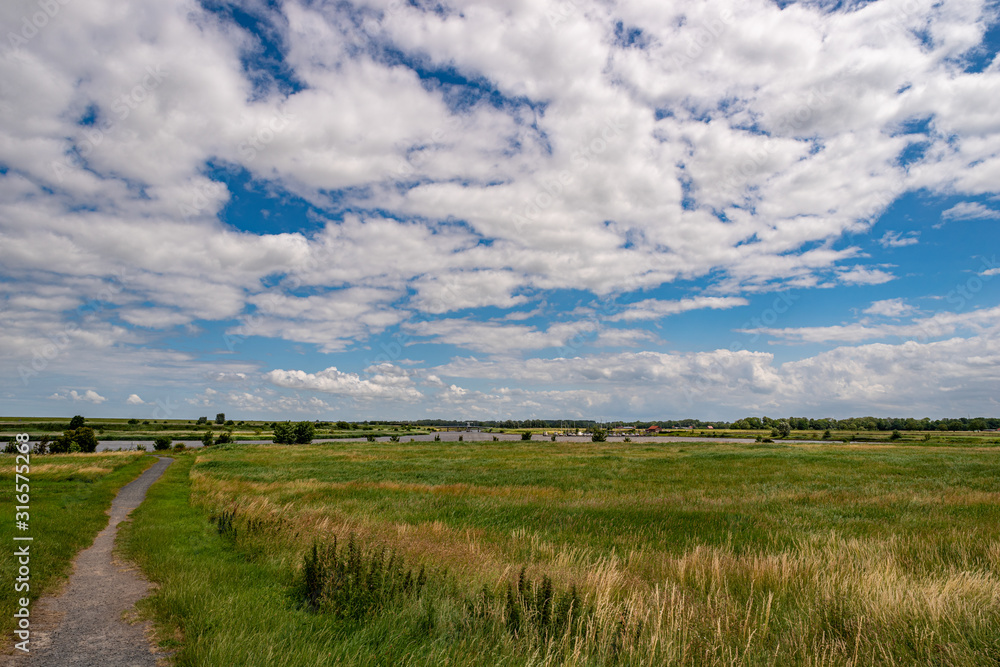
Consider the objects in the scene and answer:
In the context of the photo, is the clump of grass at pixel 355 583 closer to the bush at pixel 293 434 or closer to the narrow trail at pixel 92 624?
the narrow trail at pixel 92 624

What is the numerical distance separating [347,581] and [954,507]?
2467 cm

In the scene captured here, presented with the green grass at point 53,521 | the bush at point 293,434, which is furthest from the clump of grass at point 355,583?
the bush at point 293,434

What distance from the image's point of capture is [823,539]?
14305 millimetres

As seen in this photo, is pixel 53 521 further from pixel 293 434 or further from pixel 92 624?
pixel 293 434

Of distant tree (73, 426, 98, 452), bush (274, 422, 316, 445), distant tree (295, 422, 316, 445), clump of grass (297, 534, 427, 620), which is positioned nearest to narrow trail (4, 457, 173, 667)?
clump of grass (297, 534, 427, 620)

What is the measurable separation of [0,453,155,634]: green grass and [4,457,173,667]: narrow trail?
43 cm

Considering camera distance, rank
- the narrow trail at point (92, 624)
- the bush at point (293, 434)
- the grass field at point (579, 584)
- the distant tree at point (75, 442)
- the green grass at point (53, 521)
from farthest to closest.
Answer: the bush at point (293, 434)
the distant tree at point (75, 442)
the green grass at point (53, 521)
the grass field at point (579, 584)
the narrow trail at point (92, 624)

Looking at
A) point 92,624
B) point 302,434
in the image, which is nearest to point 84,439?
point 302,434

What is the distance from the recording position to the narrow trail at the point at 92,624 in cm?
661

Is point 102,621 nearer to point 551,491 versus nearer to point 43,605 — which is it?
point 43,605

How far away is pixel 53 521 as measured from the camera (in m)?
16.3

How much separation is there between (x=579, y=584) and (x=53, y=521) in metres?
18.2

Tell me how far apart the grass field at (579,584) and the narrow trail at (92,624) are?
50 centimetres

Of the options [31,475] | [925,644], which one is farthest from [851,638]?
[31,475]
